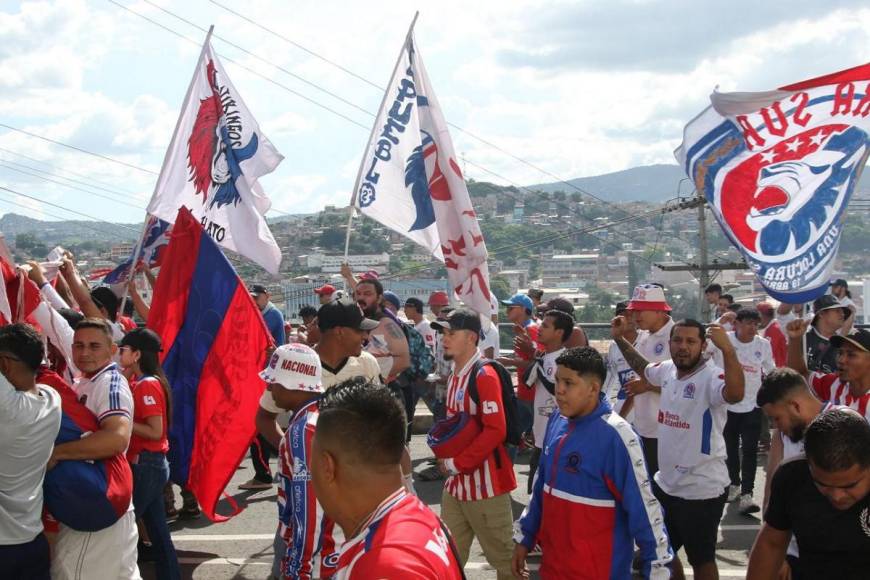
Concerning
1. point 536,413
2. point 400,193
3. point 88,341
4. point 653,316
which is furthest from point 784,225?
point 88,341

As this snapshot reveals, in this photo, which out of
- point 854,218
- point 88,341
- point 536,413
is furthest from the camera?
point 854,218

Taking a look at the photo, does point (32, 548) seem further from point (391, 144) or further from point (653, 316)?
point (391, 144)

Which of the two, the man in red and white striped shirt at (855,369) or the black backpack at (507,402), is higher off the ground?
the man in red and white striped shirt at (855,369)

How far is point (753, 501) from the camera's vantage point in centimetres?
863

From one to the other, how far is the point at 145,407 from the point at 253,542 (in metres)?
2.39

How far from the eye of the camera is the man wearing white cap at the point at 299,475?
4012 millimetres

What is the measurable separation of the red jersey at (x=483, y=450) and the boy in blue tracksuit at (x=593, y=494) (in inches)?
41.7

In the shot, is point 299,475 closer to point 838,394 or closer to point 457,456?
point 457,456

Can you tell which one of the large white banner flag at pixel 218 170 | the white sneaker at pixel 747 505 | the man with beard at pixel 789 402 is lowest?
the white sneaker at pixel 747 505

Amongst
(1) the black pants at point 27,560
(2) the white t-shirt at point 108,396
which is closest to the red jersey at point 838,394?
(2) the white t-shirt at point 108,396

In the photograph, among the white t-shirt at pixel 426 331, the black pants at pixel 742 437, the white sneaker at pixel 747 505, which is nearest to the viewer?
the white sneaker at pixel 747 505

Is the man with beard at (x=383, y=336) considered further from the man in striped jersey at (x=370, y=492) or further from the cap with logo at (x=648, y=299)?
the man in striped jersey at (x=370, y=492)

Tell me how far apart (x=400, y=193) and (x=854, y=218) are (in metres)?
29.3

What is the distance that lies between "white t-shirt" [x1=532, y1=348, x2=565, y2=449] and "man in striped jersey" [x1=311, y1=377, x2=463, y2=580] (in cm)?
516
